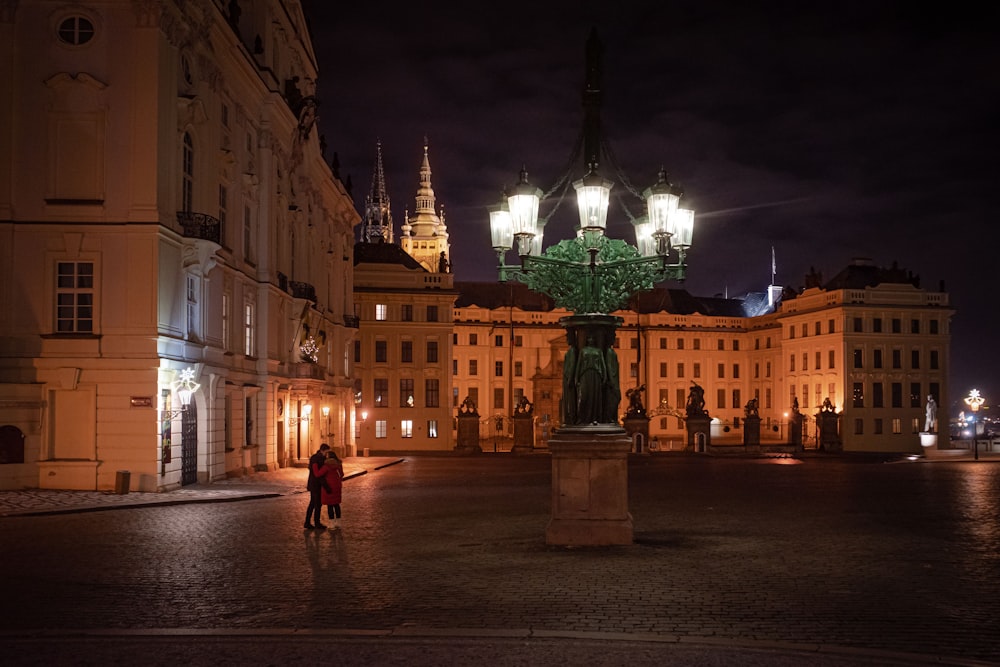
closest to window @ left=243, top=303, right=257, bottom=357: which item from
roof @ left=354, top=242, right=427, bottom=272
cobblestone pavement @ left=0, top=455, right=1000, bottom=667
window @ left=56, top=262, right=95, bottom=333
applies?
window @ left=56, top=262, right=95, bottom=333

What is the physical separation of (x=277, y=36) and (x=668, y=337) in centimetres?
6243

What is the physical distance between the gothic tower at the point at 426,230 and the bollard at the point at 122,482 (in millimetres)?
132041

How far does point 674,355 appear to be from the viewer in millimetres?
97875

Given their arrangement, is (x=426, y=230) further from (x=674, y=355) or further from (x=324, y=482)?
(x=324, y=482)

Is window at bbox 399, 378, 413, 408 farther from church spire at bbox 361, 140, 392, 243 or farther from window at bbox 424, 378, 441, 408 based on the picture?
church spire at bbox 361, 140, 392, 243

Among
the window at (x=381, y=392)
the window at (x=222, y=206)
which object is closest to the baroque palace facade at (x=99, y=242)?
the window at (x=222, y=206)

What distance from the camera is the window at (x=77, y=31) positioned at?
89.0 ft

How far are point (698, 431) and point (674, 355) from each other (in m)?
33.9

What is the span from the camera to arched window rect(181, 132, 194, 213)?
2944 cm

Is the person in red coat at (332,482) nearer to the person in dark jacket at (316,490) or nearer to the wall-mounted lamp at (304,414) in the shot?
the person in dark jacket at (316,490)

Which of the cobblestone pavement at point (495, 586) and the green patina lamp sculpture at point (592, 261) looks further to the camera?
the green patina lamp sculpture at point (592, 261)

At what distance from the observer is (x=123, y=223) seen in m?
26.8

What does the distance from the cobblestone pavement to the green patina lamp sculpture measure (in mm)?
2452

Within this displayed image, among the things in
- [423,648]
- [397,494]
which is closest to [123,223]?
[397,494]
